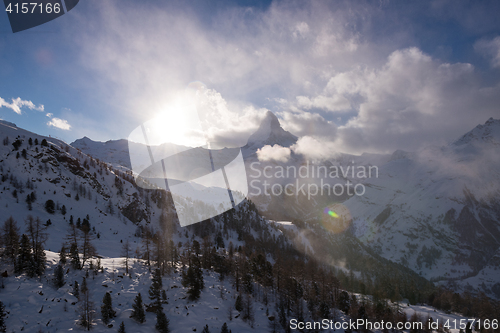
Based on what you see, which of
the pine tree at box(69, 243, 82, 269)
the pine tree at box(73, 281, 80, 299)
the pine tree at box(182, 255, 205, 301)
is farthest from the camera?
the pine tree at box(182, 255, 205, 301)

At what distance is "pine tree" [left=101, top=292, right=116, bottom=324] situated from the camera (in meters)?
42.2

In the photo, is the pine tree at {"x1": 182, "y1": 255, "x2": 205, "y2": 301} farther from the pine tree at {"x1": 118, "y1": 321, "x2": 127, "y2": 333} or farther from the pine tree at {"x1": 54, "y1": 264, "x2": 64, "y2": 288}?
the pine tree at {"x1": 54, "y1": 264, "x2": 64, "y2": 288}

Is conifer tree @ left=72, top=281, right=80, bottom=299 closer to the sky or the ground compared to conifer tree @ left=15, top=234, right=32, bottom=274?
closer to the ground

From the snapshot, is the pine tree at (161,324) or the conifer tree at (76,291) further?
the pine tree at (161,324)

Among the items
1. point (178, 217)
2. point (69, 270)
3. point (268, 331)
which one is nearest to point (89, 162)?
point (178, 217)

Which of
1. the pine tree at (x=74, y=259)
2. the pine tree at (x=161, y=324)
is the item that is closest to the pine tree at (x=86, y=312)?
the pine tree at (x=74, y=259)

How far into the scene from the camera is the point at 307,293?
269ft

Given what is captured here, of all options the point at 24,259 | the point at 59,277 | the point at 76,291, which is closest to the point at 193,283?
the point at 76,291

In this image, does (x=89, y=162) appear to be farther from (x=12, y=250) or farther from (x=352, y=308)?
(x=352, y=308)

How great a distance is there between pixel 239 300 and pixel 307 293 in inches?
1235

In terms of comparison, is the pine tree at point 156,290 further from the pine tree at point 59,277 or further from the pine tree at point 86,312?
the pine tree at point 59,277

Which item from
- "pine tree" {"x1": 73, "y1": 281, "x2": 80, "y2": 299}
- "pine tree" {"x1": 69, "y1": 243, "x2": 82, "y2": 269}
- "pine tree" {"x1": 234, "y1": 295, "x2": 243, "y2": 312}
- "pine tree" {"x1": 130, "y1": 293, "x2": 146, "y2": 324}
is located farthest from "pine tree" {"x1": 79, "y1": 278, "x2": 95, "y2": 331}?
"pine tree" {"x1": 234, "y1": 295, "x2": 243, "y2": 312}

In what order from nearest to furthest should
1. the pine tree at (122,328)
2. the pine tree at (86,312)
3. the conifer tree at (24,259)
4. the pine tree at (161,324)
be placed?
the pine tree at (86,312)
the pine tree at (122,328)
the conifer tree at (24,259)
the pine tree at (161,324)

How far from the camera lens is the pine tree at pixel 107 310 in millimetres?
42250
